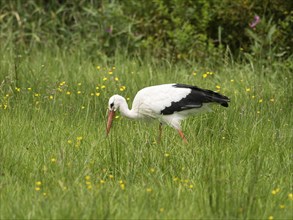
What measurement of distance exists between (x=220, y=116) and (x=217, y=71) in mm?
1931

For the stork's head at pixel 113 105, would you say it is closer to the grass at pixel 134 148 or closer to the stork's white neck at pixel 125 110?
the stork's white neck at pixel 125 110

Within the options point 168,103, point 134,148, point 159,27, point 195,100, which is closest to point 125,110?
point 168,103

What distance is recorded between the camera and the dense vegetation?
4543mm

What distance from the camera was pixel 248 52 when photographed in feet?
31.4

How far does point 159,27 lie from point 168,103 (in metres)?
3.48

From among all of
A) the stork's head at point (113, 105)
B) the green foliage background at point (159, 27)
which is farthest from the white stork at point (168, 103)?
the green foliage background at point (159, 27)

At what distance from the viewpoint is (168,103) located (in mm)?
6504

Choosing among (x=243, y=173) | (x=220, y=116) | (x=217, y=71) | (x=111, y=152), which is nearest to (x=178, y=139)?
(x=220, y=116)

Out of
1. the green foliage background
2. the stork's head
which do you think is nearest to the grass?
the stork's head

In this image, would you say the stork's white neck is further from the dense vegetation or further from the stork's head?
the dense vegetation

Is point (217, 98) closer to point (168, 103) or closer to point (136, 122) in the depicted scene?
point (168, 103)

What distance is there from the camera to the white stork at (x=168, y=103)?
6457 millimetres

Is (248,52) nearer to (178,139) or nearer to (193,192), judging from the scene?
(178,139)

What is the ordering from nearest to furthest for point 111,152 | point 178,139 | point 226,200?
point 226,200, point 111,152, point 178,139
